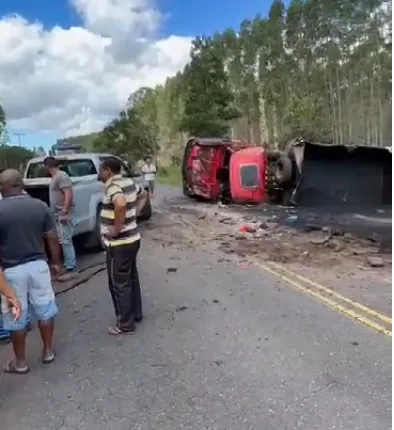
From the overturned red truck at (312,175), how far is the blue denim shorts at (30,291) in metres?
12.9

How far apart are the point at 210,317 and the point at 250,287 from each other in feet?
4.72

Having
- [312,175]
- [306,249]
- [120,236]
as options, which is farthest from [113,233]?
[312,175]

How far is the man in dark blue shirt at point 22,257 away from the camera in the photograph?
452 cm

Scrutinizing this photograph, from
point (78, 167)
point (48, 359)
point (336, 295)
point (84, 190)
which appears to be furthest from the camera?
point (78, 167)

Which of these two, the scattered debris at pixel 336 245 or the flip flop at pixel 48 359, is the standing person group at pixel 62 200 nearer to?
the flip flop at pixel 48 359

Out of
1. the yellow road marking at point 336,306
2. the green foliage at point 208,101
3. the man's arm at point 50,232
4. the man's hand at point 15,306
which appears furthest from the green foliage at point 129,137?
the man's hand at point 15,306

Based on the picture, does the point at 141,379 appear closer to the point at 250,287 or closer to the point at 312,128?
the point at 250,287

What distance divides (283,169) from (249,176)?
1.21m

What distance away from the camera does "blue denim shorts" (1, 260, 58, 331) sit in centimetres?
453

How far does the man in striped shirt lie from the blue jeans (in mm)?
2719

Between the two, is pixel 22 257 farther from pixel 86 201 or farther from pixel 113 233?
pixel 86 201

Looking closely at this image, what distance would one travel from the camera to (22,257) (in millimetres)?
4559

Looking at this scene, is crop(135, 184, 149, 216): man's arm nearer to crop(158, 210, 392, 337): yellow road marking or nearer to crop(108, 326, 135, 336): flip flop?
crop(108, 326, 135, 336): flip flop

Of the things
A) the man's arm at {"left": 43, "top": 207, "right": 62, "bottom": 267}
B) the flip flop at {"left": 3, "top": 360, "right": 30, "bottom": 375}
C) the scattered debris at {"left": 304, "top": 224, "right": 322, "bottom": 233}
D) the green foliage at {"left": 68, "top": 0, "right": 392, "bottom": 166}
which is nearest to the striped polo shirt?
the man's arm at {"left": 43, "top": 207, "right": 62, "bottom": 267}
